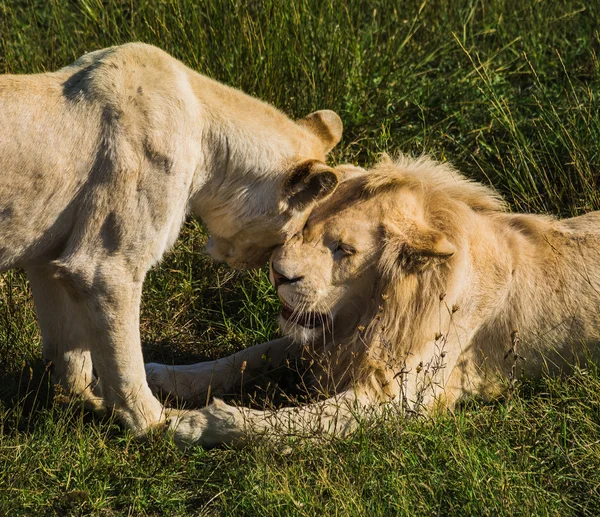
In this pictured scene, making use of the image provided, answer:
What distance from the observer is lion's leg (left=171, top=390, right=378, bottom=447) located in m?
4.12

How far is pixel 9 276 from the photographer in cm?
558

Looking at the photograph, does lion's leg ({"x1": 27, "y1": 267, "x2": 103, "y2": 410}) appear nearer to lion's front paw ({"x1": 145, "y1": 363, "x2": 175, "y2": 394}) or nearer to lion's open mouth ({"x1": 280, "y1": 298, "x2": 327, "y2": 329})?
lion's front paw ({"x1": 145, "y1": 363, "x2": 175, "y2": 394})

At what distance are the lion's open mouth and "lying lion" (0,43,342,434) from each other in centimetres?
36

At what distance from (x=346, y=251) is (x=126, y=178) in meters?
1.12

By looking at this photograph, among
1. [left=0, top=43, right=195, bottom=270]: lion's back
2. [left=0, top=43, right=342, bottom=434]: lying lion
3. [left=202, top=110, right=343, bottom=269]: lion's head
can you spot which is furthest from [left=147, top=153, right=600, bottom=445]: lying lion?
[left=0, top=43, right=195, bottom=270]: lion's back

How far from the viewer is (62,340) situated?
15.1 ft

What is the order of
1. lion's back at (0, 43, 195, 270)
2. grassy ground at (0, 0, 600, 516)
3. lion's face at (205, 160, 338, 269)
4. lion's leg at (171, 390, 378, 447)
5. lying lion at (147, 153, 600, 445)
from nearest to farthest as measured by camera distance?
grassy ground at (0, 0, 600, 516) → lion's back at (0, 43, 195, 270) → lion's leg at (171, 390, 378, 447) → lion's face at (205, 160, 338, 269) → lying lion at (147, 153, 600, 445)

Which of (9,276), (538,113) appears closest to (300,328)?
(9,276)

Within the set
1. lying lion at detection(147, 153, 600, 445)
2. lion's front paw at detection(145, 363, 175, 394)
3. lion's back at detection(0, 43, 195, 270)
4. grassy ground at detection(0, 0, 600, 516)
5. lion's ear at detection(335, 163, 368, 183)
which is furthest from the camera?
lion's front paw at detection(145, 363, 175, 394)

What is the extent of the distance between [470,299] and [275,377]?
3.77 feet

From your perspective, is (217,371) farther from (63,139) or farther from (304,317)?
(63,139)

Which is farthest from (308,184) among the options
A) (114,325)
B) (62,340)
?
(62,340)

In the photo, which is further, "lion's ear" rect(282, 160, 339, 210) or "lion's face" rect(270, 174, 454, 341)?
"lion's face" rect(270, 174, 454, 341)

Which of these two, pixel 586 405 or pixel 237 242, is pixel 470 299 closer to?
pixel 586 405
